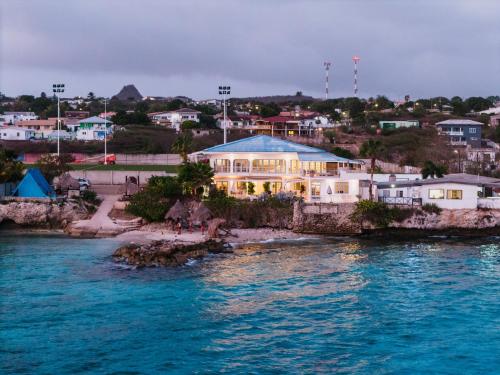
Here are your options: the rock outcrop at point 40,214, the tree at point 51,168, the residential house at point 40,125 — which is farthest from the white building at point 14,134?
the rock outcrop at point 40,214

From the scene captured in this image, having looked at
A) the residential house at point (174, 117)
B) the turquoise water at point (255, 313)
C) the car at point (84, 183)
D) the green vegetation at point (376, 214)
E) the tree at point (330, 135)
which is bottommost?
the turquoise water at point (255, 313)

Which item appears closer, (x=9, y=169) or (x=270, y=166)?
(x=9, y=169)

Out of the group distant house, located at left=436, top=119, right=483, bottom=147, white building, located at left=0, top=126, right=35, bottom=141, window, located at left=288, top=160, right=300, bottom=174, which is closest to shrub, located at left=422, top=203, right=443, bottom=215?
window, located at left=288, top=160, right=300, bottom=174

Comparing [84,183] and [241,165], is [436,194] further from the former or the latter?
[84,183]

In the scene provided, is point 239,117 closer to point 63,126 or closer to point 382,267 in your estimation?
point 63,126

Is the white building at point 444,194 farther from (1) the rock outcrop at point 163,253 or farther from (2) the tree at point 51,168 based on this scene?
(2) the tree at point 51,168

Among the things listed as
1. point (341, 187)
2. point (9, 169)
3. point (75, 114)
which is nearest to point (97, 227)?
point (9, 169)

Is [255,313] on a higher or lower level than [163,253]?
lower
